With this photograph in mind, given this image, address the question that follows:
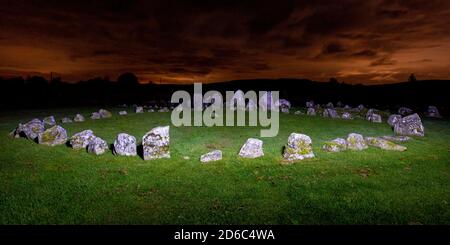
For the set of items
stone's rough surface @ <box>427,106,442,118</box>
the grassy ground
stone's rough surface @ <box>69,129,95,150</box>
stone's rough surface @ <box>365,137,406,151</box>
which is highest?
stone's rough surface @ <box>427,106,442,118</box>

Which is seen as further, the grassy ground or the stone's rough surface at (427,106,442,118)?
the stone's rough surface at (427,106,442,118)

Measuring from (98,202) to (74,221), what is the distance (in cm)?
161

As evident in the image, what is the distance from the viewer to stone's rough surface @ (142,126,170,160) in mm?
18734

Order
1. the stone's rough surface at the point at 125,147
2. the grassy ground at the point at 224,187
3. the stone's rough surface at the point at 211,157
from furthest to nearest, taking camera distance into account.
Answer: the stone's rough surface at the point at 125,147, the stone's rough surface at the point at 211,157, the grassy ground at the point at 224,187

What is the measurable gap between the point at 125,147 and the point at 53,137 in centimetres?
655

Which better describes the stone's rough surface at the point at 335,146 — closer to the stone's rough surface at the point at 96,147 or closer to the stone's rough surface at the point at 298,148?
the stone's rough surface at the point at 298,148

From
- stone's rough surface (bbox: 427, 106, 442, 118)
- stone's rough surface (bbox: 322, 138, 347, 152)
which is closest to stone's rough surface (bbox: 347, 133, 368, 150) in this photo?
stone's rough surface (bbox: 322, 138, 347, 152)

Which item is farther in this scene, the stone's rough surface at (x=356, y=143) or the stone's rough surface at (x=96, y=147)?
the stone's rough surface at (x=356, y=143)

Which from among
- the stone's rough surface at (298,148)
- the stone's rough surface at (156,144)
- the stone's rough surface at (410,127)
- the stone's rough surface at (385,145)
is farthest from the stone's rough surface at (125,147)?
the stone's rough surface at (410,127)

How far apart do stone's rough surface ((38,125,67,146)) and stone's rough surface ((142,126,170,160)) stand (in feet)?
24.4

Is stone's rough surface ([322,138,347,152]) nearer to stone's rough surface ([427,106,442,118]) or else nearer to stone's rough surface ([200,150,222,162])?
stone's rough surface ([200,150,222,162])

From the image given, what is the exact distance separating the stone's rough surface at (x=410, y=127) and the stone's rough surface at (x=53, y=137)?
26.8 metres

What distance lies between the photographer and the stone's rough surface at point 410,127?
26.7m
